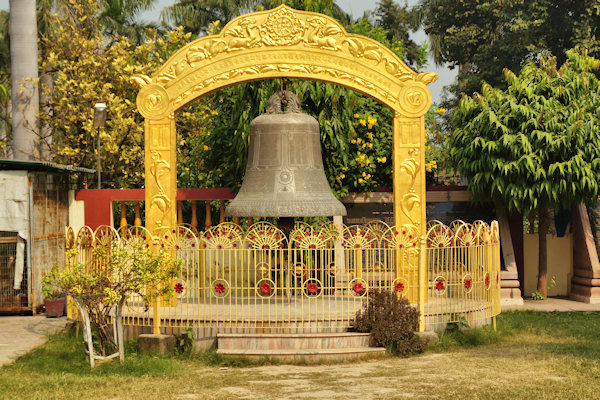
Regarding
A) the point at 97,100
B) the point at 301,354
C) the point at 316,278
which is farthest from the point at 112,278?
the point at 97,100

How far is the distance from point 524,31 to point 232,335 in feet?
62.0

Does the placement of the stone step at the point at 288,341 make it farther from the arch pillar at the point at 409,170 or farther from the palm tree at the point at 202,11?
the palm tree at the point at 202,11

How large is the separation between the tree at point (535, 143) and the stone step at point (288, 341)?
580 centimetres

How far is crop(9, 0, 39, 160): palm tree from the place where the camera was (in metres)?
20.8

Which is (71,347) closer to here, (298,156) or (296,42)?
(298,156)

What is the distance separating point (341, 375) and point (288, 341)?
1.22 m

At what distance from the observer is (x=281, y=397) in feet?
27.1

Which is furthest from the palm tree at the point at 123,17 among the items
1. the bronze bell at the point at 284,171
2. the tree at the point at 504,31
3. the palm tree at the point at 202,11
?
the bronze bell at the point at 284,171

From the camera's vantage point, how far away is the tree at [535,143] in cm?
1505

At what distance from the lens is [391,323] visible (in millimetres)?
10516

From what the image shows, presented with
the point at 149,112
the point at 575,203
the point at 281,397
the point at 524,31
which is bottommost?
the point at 281,397

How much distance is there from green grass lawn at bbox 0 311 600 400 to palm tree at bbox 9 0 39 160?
37.3 ft

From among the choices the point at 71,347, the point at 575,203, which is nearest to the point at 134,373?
the point at 71,347

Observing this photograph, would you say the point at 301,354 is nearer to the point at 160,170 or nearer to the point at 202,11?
the point at 160,170
